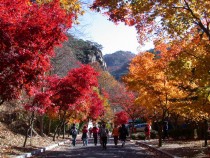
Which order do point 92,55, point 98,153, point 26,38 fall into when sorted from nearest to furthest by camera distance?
point 26,38, point 98,153, point 92,55

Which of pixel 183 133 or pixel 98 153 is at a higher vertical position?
pixel 183 133

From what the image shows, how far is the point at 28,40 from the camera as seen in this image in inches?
400

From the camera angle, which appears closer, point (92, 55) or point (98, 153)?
point (98, 153)

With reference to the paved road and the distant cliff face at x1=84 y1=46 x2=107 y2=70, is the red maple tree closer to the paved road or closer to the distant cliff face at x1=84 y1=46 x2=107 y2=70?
the paved road

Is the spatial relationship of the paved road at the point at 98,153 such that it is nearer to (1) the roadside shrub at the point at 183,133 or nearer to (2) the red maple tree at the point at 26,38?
(2) the red maple tree at the point at 26,38

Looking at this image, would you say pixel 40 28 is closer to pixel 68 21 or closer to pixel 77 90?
pixel 68 21

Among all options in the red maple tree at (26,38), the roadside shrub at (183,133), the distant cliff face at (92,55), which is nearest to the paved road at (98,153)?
the red maple tree at (26,38)

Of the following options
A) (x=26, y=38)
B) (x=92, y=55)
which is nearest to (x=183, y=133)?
(x=26, y=38)

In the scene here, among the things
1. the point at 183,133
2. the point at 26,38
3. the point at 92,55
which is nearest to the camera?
the point at 26,38

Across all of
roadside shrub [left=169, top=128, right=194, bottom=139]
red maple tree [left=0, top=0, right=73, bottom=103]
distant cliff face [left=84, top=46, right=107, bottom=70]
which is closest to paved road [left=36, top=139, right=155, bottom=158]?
red maple tree [left=0, top=0, right=73, bottom=103]

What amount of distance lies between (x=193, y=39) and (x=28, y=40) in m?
6.80

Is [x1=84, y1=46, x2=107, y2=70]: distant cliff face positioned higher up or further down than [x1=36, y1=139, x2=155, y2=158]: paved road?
higher up

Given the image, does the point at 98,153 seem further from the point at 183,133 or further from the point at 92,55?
the point at 92,55

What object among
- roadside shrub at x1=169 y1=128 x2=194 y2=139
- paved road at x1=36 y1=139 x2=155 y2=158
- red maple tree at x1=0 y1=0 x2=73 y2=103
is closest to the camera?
red maple tree at x1=0 y1=0 x2=73 y2=103
